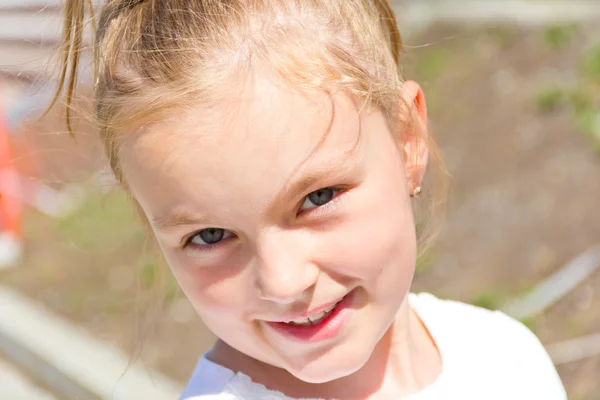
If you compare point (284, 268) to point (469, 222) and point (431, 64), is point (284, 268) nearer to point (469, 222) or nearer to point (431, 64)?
point (469, 222)

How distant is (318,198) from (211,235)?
0.19 metres

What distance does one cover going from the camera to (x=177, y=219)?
4.39 feet

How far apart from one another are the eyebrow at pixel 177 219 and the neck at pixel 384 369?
0.36 meters

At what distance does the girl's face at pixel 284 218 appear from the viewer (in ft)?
4.20

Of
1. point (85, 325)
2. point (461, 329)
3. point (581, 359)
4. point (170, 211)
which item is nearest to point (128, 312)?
point (85, 325)

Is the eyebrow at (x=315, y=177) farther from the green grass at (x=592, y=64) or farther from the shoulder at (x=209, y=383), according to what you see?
the green grass at (x=592, y=64)

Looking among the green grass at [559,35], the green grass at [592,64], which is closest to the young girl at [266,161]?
the green grass at [592,64]

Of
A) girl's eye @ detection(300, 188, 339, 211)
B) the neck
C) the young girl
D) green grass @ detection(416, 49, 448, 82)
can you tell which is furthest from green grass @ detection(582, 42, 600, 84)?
girl's eye @ detection(300, 188, 339, 211)

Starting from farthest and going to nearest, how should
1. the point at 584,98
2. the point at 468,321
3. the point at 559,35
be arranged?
1. the point at 559,35
2. the point at 584,98
3. the point at 468,321

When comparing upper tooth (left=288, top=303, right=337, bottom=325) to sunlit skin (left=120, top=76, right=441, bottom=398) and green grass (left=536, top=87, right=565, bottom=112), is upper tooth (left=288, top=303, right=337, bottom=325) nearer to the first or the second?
sunlit skin (left=120, top=76, right=441, bottom=398)

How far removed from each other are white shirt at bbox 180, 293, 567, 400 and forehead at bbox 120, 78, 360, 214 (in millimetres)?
433

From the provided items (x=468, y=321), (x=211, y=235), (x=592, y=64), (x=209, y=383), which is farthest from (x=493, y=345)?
(x=592, y=64)

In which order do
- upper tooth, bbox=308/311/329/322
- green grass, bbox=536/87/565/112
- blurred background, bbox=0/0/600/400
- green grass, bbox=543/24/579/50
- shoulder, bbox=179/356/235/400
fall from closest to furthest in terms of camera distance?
1. upper tooth, bbox=308/311/329/322
2. shoulder, bbox=179/356/235/400
3. blurred background, bbox=0/0/600/400
4. green grass, bbox=536/87/565/112
5. green grass, bbox=543/24/579/50

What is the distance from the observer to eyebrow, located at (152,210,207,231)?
1.32 m
